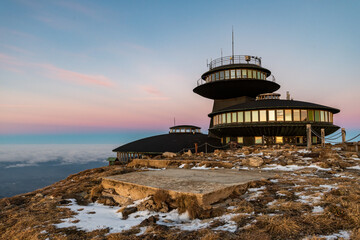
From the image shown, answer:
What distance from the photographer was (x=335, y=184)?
333 inches

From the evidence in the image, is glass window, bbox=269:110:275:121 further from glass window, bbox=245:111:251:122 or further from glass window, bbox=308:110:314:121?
glass window, bbox=308:110:314:121

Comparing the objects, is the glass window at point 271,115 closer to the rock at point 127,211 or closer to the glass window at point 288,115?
the glass window at point 288,115

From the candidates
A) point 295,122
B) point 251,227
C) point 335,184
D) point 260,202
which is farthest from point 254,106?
point 251,227

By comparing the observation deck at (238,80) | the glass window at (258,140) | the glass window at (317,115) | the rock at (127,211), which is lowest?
the rock at (127,211)

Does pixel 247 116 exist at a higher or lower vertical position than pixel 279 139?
higher

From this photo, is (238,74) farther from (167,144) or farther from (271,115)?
(167,144)

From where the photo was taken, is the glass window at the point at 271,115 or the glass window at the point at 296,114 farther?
the glass window at the point at 271,115

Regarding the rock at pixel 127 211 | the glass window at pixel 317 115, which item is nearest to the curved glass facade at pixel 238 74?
the glass window at pixel 317 115

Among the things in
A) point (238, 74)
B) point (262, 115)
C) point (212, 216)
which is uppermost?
point (238, 74)

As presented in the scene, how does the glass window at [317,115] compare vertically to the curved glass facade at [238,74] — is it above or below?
below

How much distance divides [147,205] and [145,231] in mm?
1855

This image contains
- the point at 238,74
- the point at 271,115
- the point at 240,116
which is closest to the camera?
the point at 271,115

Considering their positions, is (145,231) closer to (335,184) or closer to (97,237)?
(97,237)

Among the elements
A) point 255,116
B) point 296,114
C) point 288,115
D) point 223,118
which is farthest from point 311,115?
point 223,118
